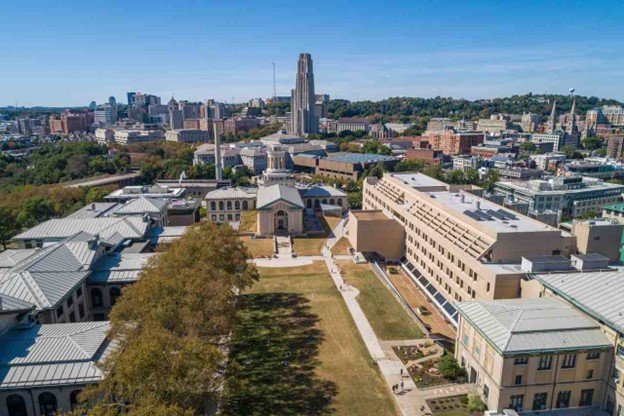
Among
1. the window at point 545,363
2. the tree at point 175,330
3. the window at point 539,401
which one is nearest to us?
the tree at point 175,330

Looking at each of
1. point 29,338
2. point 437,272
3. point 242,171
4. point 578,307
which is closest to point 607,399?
point 578,307

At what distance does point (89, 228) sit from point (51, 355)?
Answer: 4366 centimetres

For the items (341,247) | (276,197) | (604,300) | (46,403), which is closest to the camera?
(46,403)

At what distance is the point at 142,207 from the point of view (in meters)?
95.4

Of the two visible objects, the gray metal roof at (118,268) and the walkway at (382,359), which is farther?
the gray metal roof at (118,268)

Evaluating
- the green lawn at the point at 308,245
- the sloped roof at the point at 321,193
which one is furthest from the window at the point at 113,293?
the sloped roof at the point at 321,193

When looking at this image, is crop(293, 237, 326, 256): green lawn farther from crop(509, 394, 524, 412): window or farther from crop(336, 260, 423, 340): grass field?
crop(509, 394, 524, 412): window

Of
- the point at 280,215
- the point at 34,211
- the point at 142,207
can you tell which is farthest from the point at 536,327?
A: the point at 34,211

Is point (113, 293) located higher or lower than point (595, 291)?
lower

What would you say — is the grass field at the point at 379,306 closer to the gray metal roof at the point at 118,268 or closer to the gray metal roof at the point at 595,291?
the gray metal roof at the point at 595,291

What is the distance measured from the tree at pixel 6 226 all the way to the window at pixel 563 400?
10200 centimetres

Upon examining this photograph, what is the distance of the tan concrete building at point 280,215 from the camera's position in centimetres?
10321

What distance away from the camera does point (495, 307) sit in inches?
1821

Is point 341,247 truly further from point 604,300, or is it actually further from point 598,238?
point 604,300
